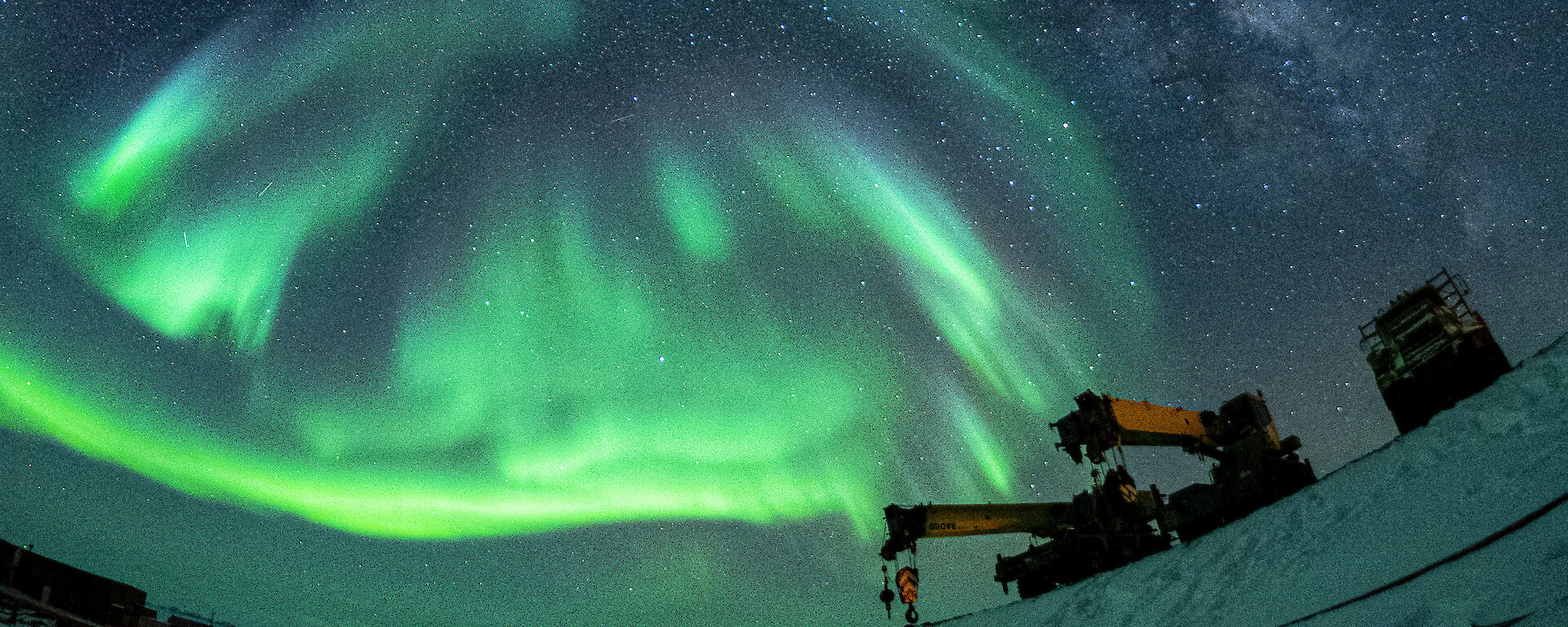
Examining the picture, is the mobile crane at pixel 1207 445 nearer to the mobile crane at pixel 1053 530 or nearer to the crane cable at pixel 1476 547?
the mobile crane at pixel 1053 530

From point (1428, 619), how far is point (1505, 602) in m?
0.73

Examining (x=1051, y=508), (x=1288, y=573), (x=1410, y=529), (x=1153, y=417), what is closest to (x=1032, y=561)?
(x=1051, y=508)

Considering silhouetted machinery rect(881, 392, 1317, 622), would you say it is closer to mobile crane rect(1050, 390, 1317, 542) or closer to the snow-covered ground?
mobile crane rect(1050, 390, 1317, 542)

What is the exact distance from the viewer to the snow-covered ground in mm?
8180

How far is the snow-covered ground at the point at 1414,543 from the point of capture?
26.8ft

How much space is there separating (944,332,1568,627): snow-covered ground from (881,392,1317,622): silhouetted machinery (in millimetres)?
3667

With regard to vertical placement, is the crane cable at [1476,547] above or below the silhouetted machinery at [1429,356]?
below

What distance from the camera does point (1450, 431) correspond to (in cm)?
1284

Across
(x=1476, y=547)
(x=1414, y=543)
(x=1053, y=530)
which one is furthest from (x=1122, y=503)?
(x=1476, y=547)

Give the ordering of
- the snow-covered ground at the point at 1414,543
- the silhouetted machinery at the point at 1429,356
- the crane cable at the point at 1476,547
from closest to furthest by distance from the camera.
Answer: the snow-covered ground at the point at 1414,543 → the crane cable at the point at 1476,547 → the silhouetted machinery at the point at 1429,356

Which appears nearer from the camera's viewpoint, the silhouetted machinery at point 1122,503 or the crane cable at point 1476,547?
the crane cable at point 1476,547

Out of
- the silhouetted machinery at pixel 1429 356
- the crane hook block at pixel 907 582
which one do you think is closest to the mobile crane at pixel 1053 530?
the crane hook block at pixel 907 582

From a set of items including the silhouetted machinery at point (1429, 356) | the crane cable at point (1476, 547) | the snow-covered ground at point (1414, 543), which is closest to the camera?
the snow-covered ground at point (1414, 543)

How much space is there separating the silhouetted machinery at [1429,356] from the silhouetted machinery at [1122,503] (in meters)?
2.87
